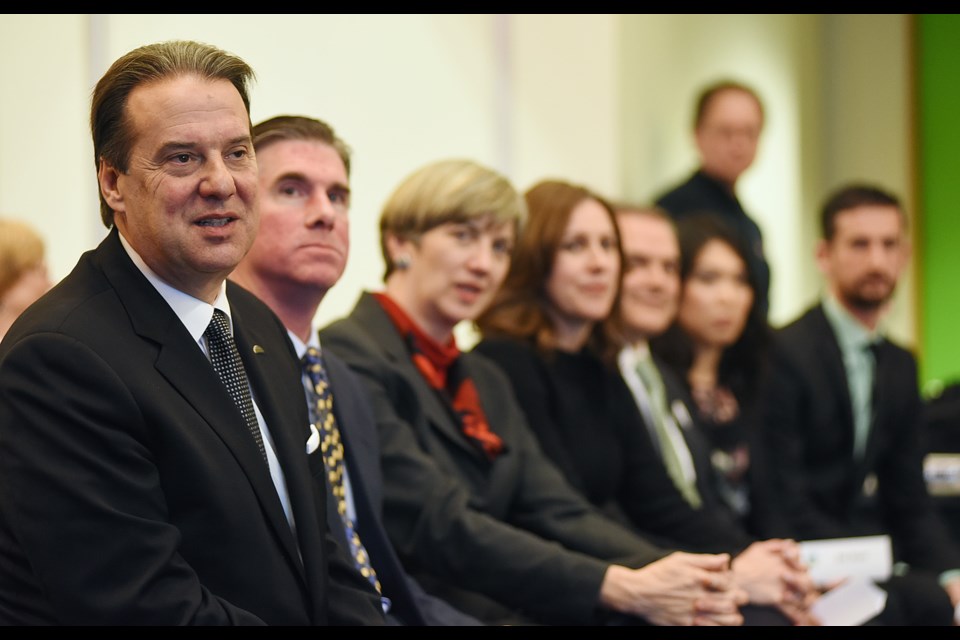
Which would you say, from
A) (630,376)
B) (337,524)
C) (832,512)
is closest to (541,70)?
(630,376)

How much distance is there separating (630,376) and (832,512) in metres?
0.88

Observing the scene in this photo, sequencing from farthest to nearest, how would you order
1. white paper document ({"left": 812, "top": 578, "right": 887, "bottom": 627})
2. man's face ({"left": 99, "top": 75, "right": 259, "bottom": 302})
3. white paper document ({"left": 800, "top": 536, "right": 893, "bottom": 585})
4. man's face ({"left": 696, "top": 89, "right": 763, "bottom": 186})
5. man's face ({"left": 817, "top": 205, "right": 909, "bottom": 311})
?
man's face ({"left": 696, "top": 89, "right": 763, "bottom": 186}) < man's face ({"left": 817, "top": 205, "right": 909, "bottom": 311}) < white paper document ({"left": 800, "top": 536, "right": 893, "bottom": 585}) < white paper document ({"left": 812, "top": 578, "right": 887, "bottom": 627}) < man's face ({"left": 99, "top": 75, "right": 259, "bottom": 302})

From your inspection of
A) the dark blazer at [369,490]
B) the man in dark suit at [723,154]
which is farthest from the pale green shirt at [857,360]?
the dark blazer at [369,490]

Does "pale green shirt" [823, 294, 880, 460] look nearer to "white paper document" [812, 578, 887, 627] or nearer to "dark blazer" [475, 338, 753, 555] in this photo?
"dark blazer" [475, 338, 753, 555]

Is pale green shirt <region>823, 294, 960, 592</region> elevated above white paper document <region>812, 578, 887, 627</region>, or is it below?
above

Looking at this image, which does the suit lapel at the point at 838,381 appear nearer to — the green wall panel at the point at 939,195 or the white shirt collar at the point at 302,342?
the white shirt collar at the point at 302,342

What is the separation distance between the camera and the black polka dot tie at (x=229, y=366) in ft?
5.92

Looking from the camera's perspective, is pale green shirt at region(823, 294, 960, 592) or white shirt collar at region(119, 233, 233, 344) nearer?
white shirt collar at region(119, 233, 233, 344)

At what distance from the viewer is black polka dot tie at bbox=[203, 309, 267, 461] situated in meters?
1.80

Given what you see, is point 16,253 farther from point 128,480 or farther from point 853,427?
point 853,427

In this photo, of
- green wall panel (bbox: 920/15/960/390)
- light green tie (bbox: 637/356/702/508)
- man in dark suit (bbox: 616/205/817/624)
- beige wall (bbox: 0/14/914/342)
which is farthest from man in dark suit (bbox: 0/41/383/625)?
green wall panel (bbox: 920/15/960/390)

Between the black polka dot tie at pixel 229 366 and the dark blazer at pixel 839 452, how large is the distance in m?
2.43

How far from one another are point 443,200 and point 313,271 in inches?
22.5

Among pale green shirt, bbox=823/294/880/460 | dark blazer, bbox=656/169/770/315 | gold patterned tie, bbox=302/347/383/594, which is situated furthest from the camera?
dark blazer, bbox=656/169/770/315
